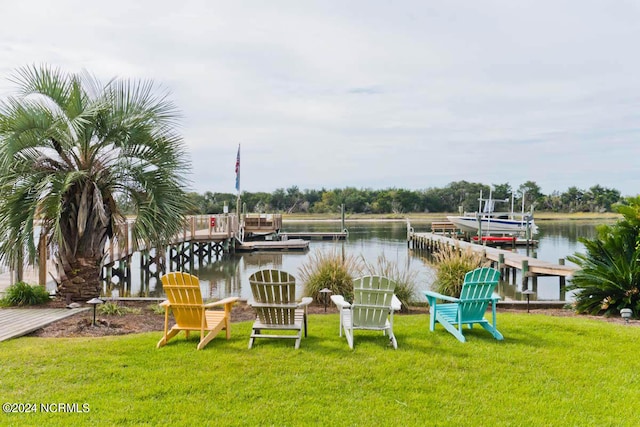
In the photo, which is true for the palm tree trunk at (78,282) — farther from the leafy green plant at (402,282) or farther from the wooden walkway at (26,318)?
the leafy green plant at (402,282)

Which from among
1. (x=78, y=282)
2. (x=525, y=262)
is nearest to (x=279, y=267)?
(x=525, y=262)

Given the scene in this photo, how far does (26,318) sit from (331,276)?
4.87 m

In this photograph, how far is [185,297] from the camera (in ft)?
17.9

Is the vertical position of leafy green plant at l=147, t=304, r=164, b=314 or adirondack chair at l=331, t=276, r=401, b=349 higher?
adirondack chair at l=331, t=276, r=401, b=349

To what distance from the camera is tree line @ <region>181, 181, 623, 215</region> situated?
75062 mm

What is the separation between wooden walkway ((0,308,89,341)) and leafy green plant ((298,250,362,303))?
3847 mm

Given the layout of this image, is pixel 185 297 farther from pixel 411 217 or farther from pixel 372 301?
pixel 411 217

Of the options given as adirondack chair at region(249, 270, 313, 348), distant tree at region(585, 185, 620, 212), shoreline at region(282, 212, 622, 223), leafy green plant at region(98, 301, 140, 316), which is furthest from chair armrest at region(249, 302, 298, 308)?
distant tree at region(585, 185, 620, 212)

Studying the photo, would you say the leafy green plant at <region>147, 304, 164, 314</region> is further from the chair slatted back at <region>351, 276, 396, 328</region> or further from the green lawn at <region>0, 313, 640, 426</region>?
the chair slatted back at <region>351, 276, 396, 328</region>

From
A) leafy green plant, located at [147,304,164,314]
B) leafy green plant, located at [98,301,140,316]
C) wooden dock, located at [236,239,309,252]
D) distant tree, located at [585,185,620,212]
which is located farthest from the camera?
distant tree, located at [585,185,620,212]

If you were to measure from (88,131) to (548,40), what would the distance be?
10447mm

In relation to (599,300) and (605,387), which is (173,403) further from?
(599,300)

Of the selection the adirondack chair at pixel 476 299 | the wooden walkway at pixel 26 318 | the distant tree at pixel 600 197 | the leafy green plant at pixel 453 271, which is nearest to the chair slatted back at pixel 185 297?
the wooden walkway at pixel 26 318

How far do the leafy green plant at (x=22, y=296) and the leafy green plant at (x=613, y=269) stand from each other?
916cm
